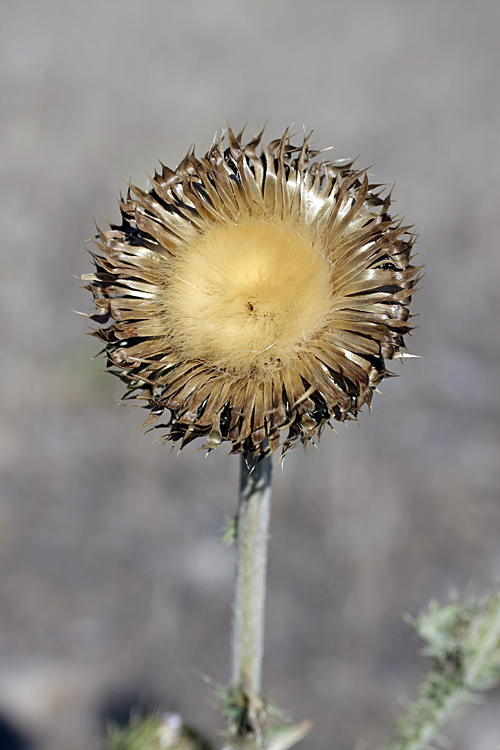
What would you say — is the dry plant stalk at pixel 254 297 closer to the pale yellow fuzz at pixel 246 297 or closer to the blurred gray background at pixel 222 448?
the pale yellow fuzz at pixel 246 297

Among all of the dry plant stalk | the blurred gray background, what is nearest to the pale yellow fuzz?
the dry plant stalk

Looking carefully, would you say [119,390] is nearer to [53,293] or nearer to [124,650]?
[53,293]

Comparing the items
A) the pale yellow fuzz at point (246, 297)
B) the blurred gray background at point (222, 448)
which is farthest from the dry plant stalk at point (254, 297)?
the blurred gray background at point (222, 448)

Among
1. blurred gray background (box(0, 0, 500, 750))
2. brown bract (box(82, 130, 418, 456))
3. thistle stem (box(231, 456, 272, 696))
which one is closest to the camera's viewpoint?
brown bract (box(82, 130, 418, 456))

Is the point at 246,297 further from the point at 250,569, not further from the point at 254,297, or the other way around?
the point at 250,569

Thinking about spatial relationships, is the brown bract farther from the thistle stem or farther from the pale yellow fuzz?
the thistle stem
